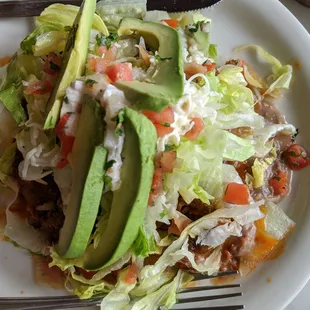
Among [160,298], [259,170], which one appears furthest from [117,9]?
[160,298]

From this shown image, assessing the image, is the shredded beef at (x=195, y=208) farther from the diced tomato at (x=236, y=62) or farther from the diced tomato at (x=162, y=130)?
the diced tomato at (x=236, y=62)

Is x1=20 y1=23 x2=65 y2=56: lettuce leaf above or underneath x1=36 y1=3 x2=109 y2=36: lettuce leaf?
underneath

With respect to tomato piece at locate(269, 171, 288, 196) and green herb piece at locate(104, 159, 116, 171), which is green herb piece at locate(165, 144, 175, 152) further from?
tomato piece at locate(269, 171, 288, 196)

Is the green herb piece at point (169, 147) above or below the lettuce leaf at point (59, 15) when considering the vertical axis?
above

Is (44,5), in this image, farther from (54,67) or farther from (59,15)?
(54,67)

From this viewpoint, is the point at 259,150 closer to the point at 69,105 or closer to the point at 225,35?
the point at 225,35

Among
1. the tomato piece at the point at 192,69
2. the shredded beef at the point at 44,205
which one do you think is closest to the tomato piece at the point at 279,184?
the tomato piece at the point at 192,69

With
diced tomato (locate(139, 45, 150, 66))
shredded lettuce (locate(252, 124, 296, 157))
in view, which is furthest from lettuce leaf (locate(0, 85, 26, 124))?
shredded lettuce (locate(252, 124, 296, 157))
